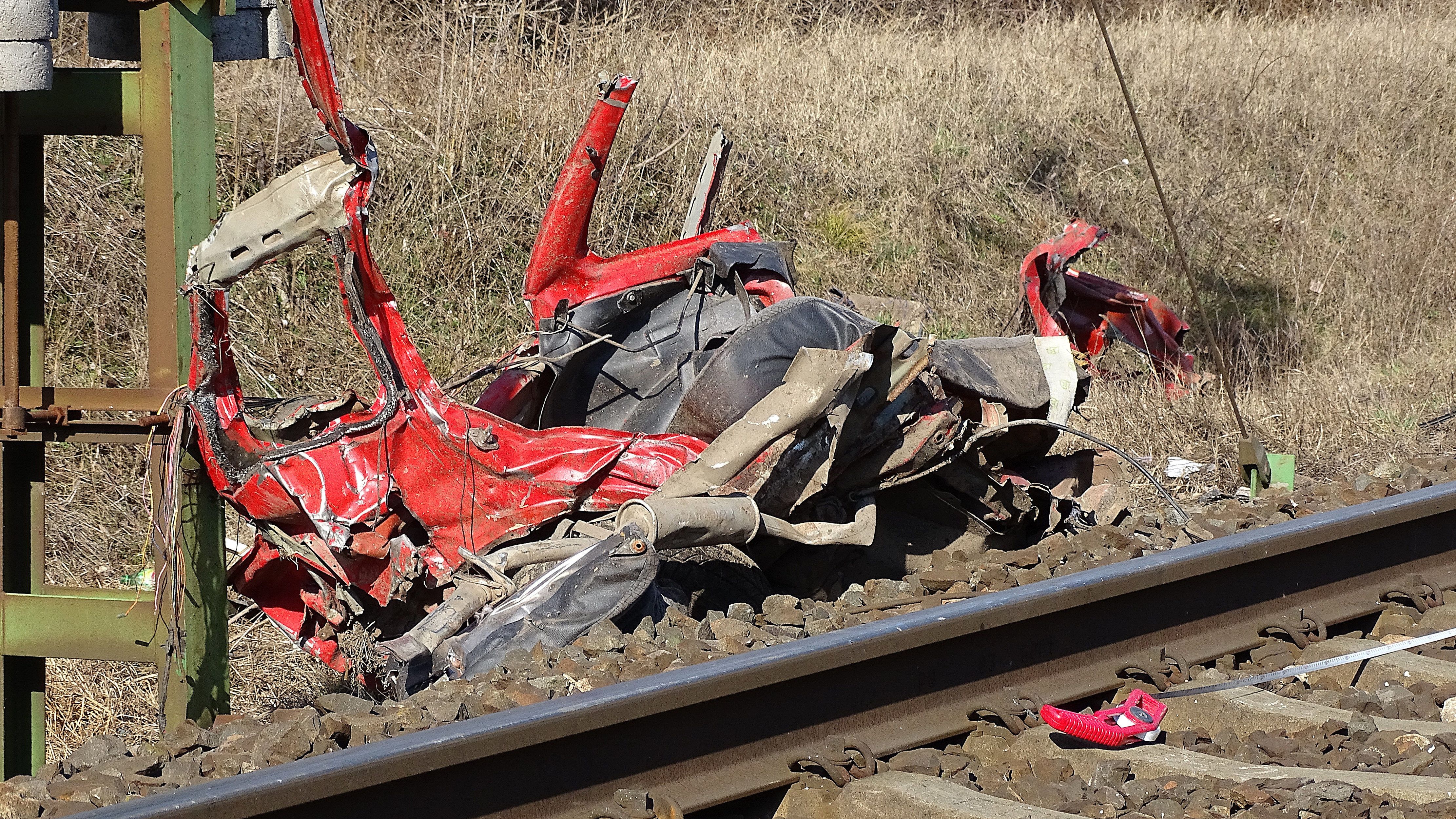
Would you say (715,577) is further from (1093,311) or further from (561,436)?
(1093,311)

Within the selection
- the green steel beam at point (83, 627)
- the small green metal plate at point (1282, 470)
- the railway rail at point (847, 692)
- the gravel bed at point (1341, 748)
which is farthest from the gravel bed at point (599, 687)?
the small green metal plate at point (1282, 470)

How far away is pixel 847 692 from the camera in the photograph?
3.54 m

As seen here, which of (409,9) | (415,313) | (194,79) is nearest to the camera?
(194,79)

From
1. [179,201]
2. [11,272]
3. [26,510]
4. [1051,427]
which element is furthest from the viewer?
[1051,427]

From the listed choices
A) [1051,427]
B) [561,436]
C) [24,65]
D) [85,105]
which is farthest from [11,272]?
[1051,427]

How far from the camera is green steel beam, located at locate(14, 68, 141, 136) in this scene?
171 inches

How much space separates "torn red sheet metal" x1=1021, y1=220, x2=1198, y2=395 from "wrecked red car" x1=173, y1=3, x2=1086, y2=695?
6.84 ft

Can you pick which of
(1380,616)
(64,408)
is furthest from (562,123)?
(1380,616)

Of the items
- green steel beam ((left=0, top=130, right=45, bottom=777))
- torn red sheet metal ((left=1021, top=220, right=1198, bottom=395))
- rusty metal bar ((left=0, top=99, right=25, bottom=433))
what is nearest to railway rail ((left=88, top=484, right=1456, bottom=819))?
rusty metal bar ((left=0, top=99, right=25, bottom=433))

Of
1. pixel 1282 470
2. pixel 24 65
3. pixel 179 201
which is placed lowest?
pixel 1282 470

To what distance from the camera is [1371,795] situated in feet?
10.1

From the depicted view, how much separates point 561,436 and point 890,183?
842cm

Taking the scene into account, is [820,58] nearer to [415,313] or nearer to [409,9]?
[409,9]

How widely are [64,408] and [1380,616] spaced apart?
14.7ft
